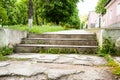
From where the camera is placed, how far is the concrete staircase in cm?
535

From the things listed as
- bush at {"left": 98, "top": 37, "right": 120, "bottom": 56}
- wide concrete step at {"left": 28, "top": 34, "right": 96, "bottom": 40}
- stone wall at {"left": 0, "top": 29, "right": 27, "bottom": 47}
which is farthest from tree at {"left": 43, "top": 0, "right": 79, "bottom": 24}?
bush at {"left": 98, "top": 37, "right": 120, "bottom": 56}

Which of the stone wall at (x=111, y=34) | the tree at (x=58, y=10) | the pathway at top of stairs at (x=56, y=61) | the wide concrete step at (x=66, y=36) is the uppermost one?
the tree at (x=58, y=10)

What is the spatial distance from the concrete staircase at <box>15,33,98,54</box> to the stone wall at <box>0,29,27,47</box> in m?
0.19

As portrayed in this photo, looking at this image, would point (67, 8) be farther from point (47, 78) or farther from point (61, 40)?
point (47, 78)

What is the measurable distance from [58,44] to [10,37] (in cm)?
157

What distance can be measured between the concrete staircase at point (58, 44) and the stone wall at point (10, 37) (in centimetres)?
19

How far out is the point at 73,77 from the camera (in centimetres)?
281

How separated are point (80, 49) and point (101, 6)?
2361 cm

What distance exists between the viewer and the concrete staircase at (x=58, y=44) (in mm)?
5348

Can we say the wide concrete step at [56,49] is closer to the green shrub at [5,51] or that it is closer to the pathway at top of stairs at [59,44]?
the pathway at top of stairs at [59,44]

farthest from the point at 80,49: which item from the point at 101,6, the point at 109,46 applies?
the point at 101,6

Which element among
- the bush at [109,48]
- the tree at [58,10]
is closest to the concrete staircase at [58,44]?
A: the bush at [109,48]

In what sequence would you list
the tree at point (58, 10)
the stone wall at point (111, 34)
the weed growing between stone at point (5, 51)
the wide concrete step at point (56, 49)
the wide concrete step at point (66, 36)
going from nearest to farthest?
1. the weed growing between stone at point (5, 51)
2. the stone wall at point (111, 34)
3. the wide concrete step at point (56, 49)
4. the wide concrete step at point (66, 36)
5. the tree at point (58, 10)

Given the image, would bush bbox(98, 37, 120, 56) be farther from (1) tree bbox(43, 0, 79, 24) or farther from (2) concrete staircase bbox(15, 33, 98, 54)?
(1) tree bbox(43, 0, 79, 24)
